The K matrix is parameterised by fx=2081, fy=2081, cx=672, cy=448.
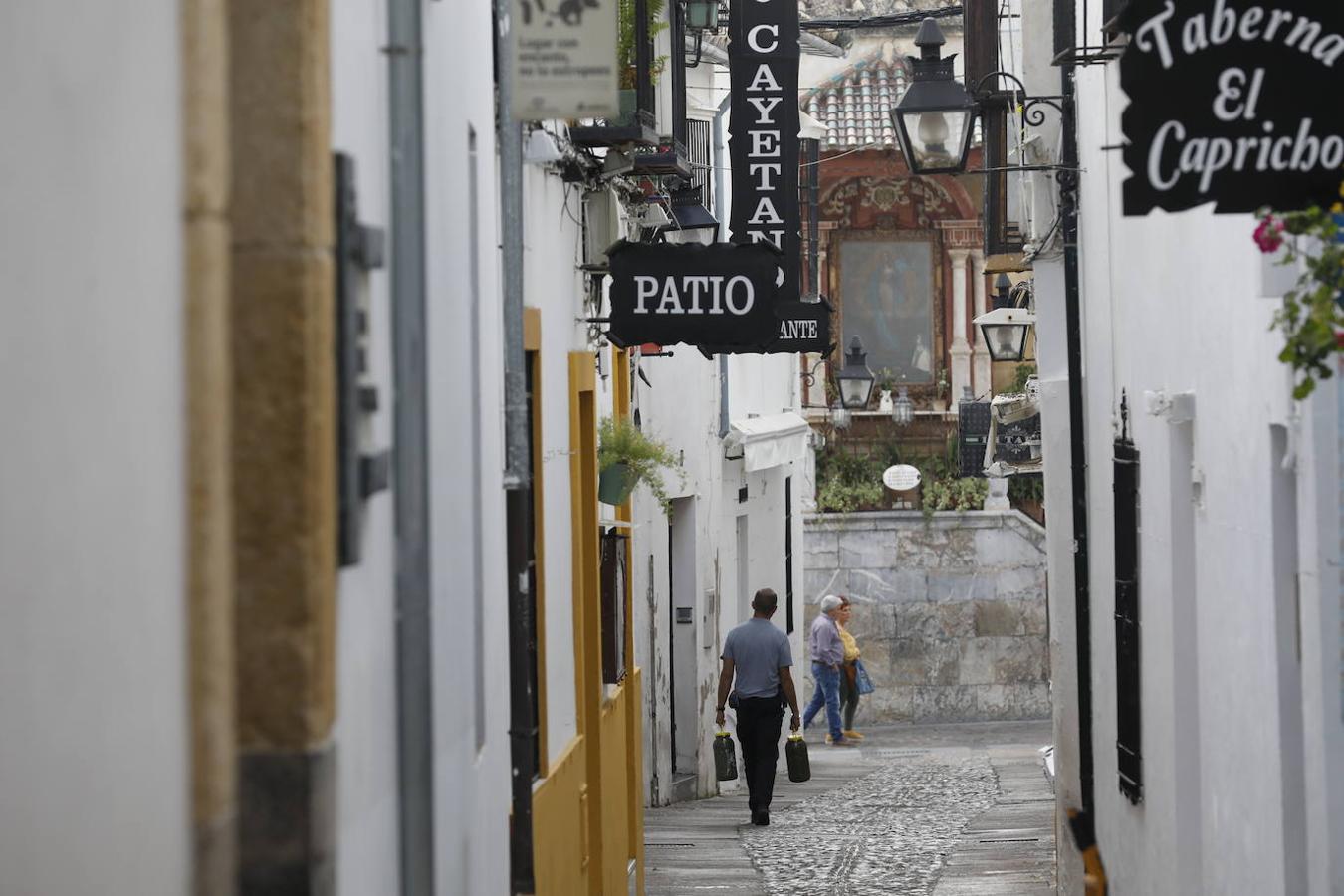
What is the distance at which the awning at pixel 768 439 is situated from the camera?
21.7 m

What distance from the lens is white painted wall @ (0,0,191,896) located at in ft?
13.8

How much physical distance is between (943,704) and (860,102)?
33.3ft

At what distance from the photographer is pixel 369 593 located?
528 centimetres

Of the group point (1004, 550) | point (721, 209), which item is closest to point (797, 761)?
point (721, 209)

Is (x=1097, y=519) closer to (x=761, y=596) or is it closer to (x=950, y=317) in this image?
(x=761, y=596)

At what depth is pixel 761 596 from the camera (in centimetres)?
1641

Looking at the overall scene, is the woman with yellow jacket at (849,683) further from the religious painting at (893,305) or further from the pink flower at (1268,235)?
the pink flower at (1268,235)

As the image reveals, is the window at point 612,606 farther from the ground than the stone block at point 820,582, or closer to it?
farther from the ground

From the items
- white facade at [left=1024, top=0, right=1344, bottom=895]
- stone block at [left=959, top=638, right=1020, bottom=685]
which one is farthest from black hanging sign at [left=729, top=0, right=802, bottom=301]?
stone block at [left=959, top=638, right=1020, bottom=685]

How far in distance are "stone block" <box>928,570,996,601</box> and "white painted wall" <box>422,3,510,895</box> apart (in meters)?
20.0

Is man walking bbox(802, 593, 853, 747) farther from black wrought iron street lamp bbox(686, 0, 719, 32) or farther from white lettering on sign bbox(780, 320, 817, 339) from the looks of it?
black wrought iron street lamp bbox(686, 0, 719, 32)

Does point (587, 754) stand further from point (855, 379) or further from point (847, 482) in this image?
point (847, 482)

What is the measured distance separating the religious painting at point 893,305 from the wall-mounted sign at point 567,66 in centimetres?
2800

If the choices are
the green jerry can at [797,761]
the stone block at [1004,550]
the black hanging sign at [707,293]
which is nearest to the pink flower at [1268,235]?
the black hanging sign at [707,293]
